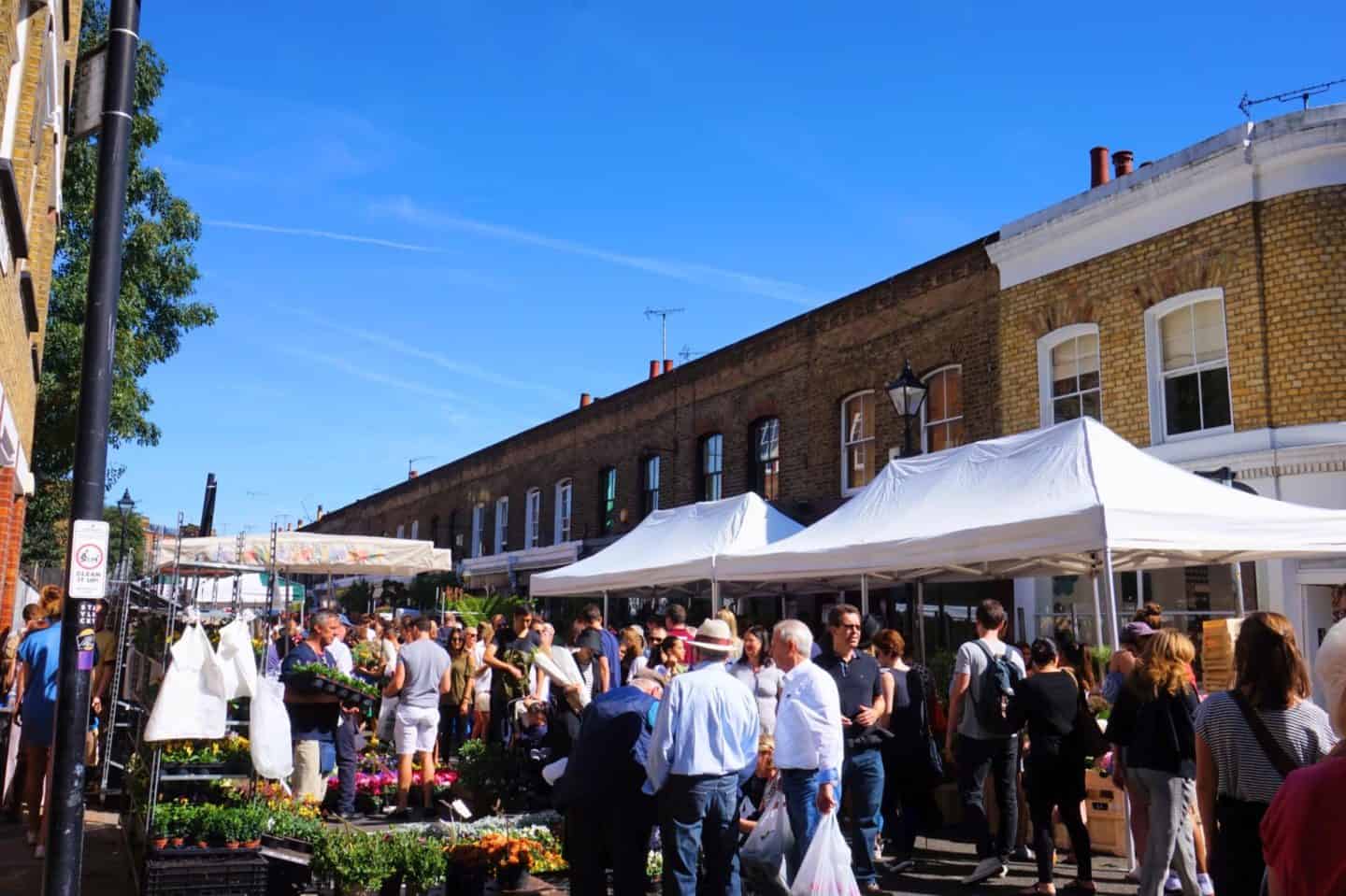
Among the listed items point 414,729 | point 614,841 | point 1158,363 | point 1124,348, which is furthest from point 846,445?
point 614,841

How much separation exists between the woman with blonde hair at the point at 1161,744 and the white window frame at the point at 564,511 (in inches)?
925

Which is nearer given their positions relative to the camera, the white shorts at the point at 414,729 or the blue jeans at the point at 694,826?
the blue jeans at the point at 694,826

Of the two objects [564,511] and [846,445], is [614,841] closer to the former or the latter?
[846,445]

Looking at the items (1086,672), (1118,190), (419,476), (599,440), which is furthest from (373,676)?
(419,476)

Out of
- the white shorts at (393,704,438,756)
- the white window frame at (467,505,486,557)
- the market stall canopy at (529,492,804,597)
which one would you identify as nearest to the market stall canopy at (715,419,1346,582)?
the market stall canopy at (529,492,804,597)

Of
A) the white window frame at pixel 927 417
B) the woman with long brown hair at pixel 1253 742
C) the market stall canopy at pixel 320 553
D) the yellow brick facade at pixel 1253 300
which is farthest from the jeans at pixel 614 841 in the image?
the white window frame at pixel 927 417

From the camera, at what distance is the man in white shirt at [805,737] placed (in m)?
6.35

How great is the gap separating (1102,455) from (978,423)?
250 inches

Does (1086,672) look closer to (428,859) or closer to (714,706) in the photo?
(714,706)

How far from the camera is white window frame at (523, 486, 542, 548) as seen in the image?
31.8 metres

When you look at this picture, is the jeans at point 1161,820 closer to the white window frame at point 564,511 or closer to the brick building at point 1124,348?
the brick building at point 1124,348

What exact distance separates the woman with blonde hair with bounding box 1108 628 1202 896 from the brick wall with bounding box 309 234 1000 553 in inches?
376

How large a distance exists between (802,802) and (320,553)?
13.5 m

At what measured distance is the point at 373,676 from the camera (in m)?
15.0
